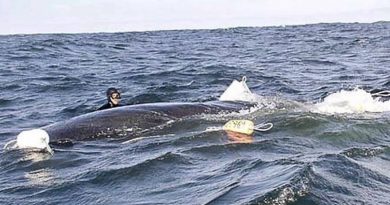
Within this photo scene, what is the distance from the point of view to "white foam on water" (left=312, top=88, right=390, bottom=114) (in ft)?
38.4

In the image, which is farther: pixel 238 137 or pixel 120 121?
pixel 120 121

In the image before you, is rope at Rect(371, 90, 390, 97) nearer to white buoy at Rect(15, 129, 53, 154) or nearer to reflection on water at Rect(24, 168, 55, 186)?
white buoy at Rect(15, 129, 53, 154)

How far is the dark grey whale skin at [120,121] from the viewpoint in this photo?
9.62 m

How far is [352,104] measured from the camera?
40.8ft

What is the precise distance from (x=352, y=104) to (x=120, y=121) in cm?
487

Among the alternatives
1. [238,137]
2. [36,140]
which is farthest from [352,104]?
[36,140]

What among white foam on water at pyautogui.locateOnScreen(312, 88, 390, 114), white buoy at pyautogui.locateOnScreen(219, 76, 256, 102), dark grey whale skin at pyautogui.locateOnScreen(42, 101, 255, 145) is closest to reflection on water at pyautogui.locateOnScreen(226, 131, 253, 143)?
dark grey whale skin at pyautogui.locateOnScreen(42, 101, 255, 145)

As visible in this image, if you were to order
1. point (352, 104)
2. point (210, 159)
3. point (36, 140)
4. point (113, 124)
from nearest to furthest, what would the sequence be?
point (210, 159), point (36, 140), point (113, 124), point (352, 104)

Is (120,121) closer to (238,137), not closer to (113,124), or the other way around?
(113,124)

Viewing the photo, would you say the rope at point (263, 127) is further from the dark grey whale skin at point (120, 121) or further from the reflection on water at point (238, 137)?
the dark grey whale skin at point (120, 121)

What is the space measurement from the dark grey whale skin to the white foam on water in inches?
84.5

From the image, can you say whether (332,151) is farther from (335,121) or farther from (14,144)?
(14,144)

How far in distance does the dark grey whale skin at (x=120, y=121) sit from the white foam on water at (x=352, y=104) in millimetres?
2147

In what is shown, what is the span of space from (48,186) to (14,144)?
269cm
